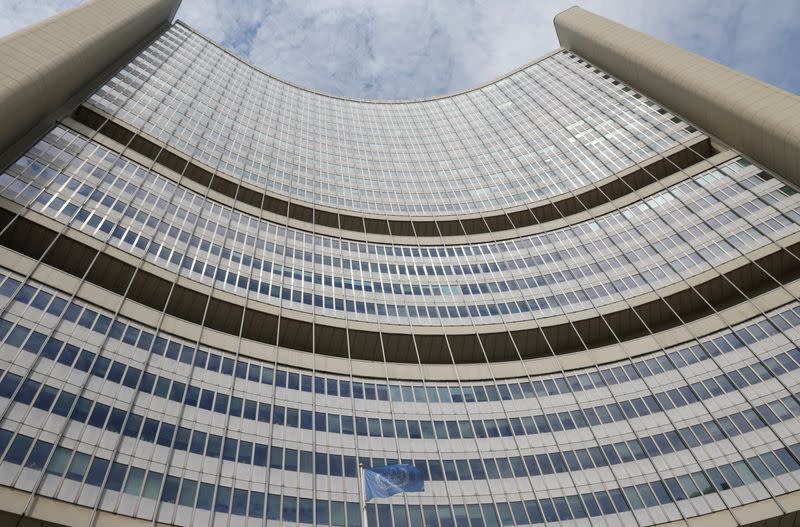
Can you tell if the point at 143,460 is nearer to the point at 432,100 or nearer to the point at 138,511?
the point at 138,511

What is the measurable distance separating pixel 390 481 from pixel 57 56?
5069cm

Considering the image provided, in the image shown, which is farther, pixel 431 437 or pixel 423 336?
pixel 423 336

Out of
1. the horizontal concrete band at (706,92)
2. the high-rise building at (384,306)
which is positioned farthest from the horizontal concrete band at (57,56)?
the horizontal concrete band at (706,92)

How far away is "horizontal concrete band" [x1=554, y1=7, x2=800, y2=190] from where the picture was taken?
55.0 m

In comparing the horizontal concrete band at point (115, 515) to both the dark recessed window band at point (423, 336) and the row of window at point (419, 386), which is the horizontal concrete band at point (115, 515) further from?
the dark recessed window band at point (423, 336)

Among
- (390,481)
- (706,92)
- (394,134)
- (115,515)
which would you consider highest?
(394,134)

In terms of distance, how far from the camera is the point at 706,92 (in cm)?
6419

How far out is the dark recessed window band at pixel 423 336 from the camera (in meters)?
46.2

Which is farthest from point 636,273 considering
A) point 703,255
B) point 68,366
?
point 68,366

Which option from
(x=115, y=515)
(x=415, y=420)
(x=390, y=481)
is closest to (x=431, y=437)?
(x=415, y=420)

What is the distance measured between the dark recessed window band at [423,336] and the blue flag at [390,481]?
23.4 m

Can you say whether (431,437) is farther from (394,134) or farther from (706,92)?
(394,134)

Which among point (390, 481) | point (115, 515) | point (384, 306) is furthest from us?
point (384, 306)

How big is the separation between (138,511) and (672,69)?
241 ft
